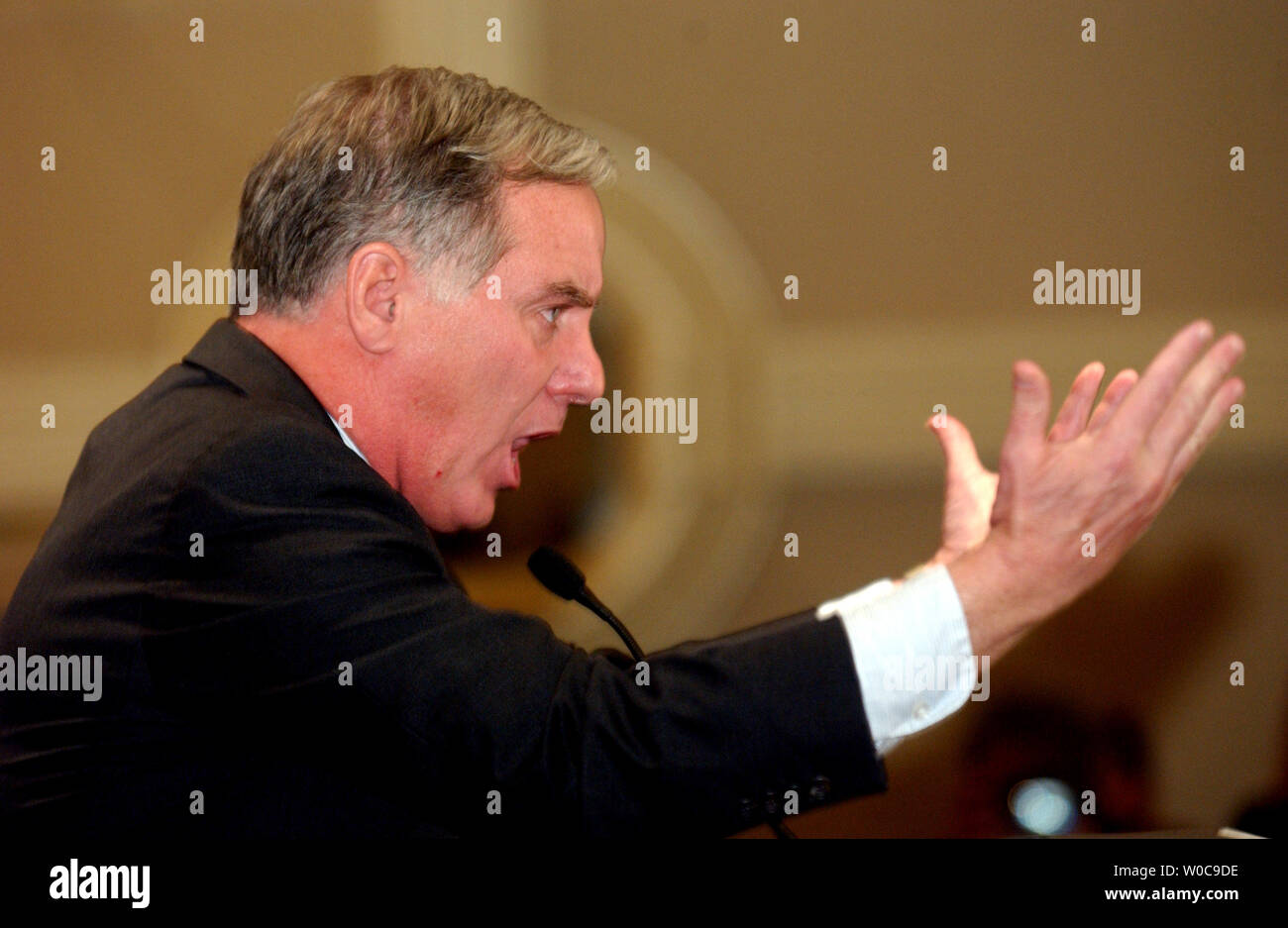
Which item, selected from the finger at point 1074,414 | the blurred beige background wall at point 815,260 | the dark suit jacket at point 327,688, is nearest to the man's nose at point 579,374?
the dark suit jacket at point 327,688

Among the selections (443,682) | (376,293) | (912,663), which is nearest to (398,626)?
(443,682)

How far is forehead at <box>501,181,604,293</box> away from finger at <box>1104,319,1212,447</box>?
686 millimetres

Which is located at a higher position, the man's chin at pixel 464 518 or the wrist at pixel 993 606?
the man's chin at pixel 464 518

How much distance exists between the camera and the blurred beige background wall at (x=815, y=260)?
3.33 m

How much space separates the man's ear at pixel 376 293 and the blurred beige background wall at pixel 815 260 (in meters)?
1.94

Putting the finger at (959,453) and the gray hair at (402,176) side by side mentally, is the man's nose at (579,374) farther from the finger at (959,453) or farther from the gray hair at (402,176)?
the finger at (959,453)

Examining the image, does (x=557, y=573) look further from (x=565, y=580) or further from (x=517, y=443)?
(x=517, y=443)

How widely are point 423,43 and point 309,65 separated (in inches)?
15.1

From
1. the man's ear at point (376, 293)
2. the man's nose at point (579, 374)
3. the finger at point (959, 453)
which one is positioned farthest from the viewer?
the man's nose at point (579, 374)

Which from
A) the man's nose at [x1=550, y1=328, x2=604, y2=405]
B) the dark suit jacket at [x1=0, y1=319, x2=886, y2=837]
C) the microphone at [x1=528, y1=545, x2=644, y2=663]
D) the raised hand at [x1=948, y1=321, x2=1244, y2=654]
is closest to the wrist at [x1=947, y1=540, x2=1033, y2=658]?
the raised hand at [x1=948, y1=321, x2=1244, y2=654]

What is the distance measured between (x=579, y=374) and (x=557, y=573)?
0.83 feet

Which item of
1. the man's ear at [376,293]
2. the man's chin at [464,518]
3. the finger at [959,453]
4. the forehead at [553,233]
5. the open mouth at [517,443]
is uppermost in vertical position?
the forehead at [553,233]

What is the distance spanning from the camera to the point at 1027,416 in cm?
93
